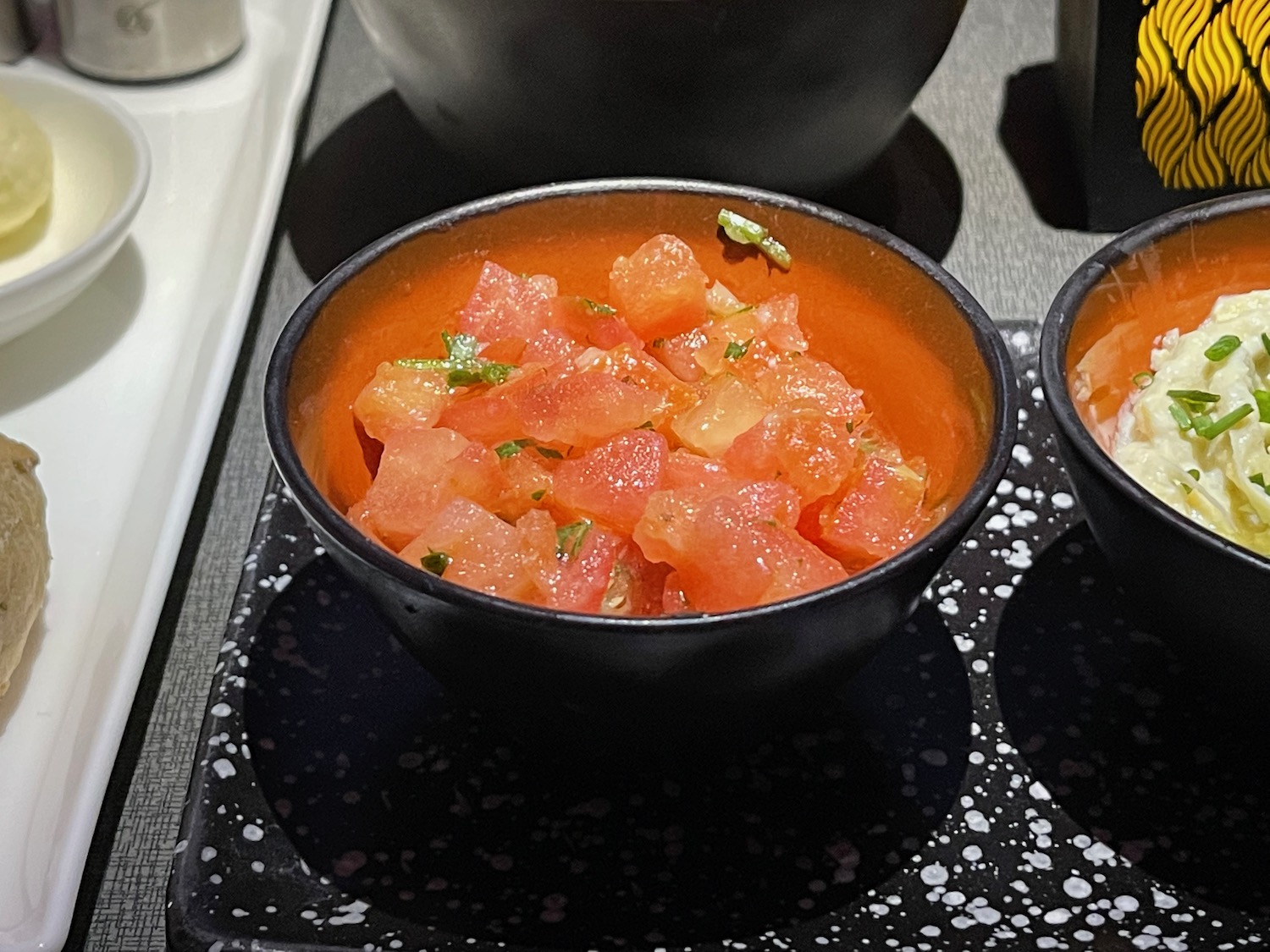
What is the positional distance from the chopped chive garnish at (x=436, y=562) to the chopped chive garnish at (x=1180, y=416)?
559mm

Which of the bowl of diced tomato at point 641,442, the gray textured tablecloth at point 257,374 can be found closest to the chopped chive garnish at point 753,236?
the bowl of diced tomato at point 641,442

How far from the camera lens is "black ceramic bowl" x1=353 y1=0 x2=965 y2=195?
1281mm

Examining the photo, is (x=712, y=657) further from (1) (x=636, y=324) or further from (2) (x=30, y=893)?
(2) (x=30, y=893)

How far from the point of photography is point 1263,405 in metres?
1.01

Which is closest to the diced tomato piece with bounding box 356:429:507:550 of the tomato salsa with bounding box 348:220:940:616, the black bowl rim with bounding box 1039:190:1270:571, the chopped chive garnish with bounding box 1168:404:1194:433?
the tomato salsa with bounding box 348:220:940:616

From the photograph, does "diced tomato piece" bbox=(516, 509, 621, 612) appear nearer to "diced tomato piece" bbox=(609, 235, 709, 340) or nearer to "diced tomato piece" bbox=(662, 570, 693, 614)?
"diced tomato piece" bbox=(662, 570, 693, 614)

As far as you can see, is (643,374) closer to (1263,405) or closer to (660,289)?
(660,289)

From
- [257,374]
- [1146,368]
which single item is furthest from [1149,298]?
[257,374]

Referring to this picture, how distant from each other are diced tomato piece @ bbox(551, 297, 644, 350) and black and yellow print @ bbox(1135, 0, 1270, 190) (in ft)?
2.44

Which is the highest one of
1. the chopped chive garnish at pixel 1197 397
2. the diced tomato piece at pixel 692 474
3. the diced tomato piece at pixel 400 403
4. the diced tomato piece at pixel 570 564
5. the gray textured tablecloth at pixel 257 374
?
the chopped chive garnish at pixel 1197 397

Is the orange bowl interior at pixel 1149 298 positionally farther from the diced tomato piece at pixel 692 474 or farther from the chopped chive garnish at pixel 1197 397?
the diced tomato piece at pixel 692 474

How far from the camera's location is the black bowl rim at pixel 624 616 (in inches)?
31.0

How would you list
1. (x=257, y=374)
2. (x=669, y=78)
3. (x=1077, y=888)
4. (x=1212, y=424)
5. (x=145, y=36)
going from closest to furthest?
(x=1077, y=888), (x=1212, y=424), (x=669, y=78), (x=257, y=374), (x=145, y=36)

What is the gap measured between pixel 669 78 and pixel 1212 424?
24.0 inches
